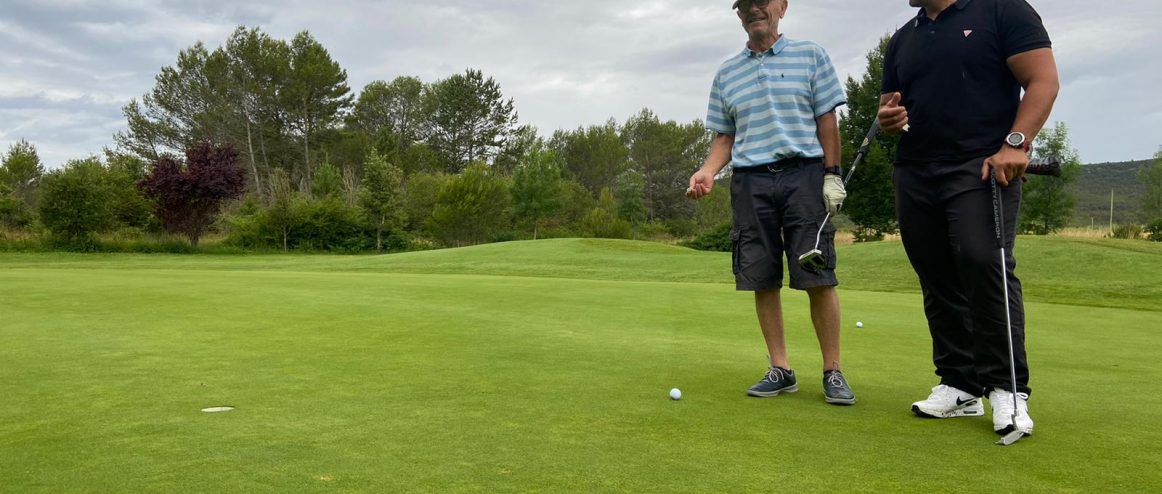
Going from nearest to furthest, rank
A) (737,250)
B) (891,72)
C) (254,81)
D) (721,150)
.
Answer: (891,72)
(737,250)
(721,150)
(254,81)

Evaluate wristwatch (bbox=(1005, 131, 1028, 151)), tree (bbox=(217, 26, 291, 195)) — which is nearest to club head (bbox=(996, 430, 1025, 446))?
wristwatch (bbox=(1005, 131, 1028, 151))

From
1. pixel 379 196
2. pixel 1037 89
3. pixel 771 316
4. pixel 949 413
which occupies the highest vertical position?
pixel 379 196

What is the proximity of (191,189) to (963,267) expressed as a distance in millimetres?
36579

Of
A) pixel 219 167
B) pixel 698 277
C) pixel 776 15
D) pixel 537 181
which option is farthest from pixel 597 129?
pixel 776 15

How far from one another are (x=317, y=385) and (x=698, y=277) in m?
15.9

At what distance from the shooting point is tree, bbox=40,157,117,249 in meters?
30.4

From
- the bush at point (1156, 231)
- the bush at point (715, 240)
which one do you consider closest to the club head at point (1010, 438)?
the bush at point (1156, 231)

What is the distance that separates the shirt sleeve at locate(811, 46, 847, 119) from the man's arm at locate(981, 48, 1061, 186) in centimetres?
85

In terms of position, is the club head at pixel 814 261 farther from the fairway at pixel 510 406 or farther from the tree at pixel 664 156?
the tree at pixel 664 156

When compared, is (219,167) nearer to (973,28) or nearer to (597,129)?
(973,28)

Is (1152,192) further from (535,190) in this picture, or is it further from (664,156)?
(535,190)

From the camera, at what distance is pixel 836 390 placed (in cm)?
362

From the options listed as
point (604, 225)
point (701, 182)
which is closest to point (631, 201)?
point (604, 225)

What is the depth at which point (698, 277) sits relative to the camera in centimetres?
1931
